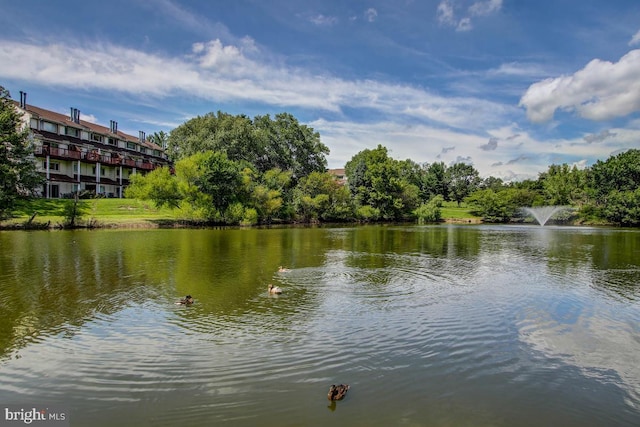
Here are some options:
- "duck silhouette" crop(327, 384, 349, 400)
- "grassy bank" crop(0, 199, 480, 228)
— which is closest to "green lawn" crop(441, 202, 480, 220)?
"grassy bank" crop(0, 199, 480, 228)

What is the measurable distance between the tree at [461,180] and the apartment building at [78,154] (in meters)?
93.2

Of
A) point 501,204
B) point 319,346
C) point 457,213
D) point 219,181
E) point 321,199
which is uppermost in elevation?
point 219,181

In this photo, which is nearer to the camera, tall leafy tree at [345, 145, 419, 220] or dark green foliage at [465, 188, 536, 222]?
tall leafy tree at [345, 145, 419, 220]

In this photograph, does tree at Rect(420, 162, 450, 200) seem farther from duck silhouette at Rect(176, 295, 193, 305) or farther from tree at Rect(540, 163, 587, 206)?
duck silhouette at Rect(176, 295, 193, 305)

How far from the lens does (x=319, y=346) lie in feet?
37.2

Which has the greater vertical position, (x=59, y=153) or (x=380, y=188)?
(x=59, y=153)

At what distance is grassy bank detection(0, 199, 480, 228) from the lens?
51.7 meters

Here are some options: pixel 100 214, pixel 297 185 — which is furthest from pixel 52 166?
pixel 297 185

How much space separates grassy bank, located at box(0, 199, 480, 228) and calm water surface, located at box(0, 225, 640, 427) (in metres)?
32.9

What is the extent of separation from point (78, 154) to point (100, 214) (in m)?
21.8

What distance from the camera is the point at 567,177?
113m

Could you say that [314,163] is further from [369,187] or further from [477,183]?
[477,183]

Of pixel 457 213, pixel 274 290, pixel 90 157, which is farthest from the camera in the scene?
pixel 457 213

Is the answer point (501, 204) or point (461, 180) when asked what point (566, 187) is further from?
point (461, 180)
